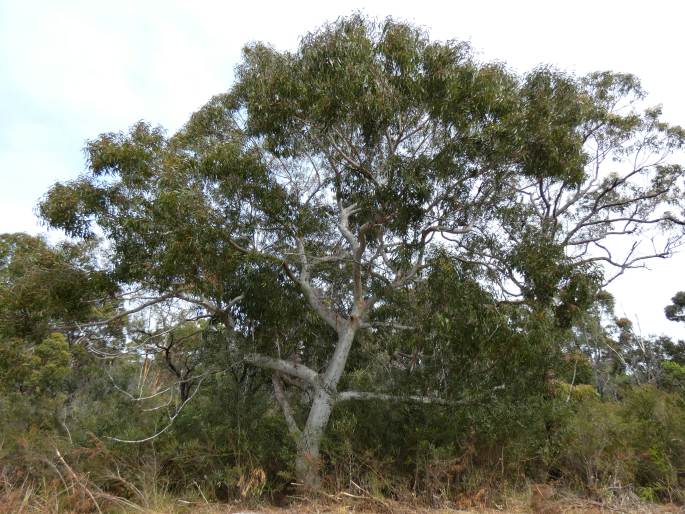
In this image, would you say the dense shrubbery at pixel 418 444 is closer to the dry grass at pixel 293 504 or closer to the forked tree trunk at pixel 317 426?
the dry grass at pixel 293 504

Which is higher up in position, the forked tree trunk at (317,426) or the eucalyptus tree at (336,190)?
the eucalyptus tree at (336,190)

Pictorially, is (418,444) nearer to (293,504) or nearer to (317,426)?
(317,426)

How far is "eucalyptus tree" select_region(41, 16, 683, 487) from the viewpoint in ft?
23.5

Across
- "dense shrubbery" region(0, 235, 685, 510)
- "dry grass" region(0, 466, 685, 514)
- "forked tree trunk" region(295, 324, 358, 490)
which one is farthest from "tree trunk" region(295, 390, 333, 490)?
"dry grass" region(0, 466, 685, 514)

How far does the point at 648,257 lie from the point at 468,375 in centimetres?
567

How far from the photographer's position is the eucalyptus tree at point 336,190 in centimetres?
715

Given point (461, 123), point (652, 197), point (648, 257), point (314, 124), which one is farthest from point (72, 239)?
point (652, 197)

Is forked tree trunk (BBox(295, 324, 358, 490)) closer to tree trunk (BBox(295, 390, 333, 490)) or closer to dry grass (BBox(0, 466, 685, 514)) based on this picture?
tree trunk (BBox(295, 390, 333, 490))

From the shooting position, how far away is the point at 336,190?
8.66m

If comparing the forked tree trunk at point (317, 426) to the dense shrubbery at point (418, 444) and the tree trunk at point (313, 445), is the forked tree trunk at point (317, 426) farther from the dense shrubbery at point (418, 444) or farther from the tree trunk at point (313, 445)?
the dense shrubbery at point (418, 444)

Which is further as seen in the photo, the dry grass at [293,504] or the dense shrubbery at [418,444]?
the dense shrubbery at [418,444]

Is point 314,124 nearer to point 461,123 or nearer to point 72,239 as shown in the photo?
point 461,123

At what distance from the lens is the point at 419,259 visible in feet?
26.2

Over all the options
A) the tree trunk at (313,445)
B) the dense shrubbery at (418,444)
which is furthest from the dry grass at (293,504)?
the tree trunk at (313,445)
